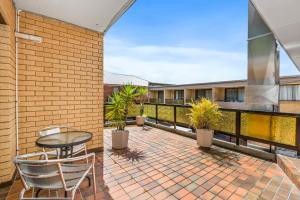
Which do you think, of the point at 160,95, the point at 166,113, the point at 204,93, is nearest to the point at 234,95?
the point at 204,93

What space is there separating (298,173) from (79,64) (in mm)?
4879

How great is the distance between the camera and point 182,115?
237 inches

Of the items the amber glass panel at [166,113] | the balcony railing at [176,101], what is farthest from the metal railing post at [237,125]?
the balcony railing at [176,101]

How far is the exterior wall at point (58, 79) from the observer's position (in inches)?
119

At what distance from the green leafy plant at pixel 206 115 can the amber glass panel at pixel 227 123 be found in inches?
11.1

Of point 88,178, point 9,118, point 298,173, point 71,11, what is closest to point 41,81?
point 9,118

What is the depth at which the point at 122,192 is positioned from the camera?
2.33 m

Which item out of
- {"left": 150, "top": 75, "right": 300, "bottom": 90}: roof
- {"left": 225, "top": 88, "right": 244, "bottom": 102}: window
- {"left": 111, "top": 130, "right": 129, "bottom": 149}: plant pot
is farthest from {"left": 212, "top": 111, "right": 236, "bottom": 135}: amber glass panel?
{"left": 225, "top": 88, "right": 244, "bottom": 102}: window

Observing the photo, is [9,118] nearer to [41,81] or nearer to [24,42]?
[41,81]

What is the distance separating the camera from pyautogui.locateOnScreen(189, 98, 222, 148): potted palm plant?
4289 millimetres

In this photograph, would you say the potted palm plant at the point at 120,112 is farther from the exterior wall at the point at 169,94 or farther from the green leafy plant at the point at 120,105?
the exterior wall at the point at 169,94

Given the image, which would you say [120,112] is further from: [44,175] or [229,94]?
[229,94]

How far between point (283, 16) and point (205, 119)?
2.73 metres

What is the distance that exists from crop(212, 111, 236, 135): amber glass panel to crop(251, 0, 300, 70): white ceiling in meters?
2.15
